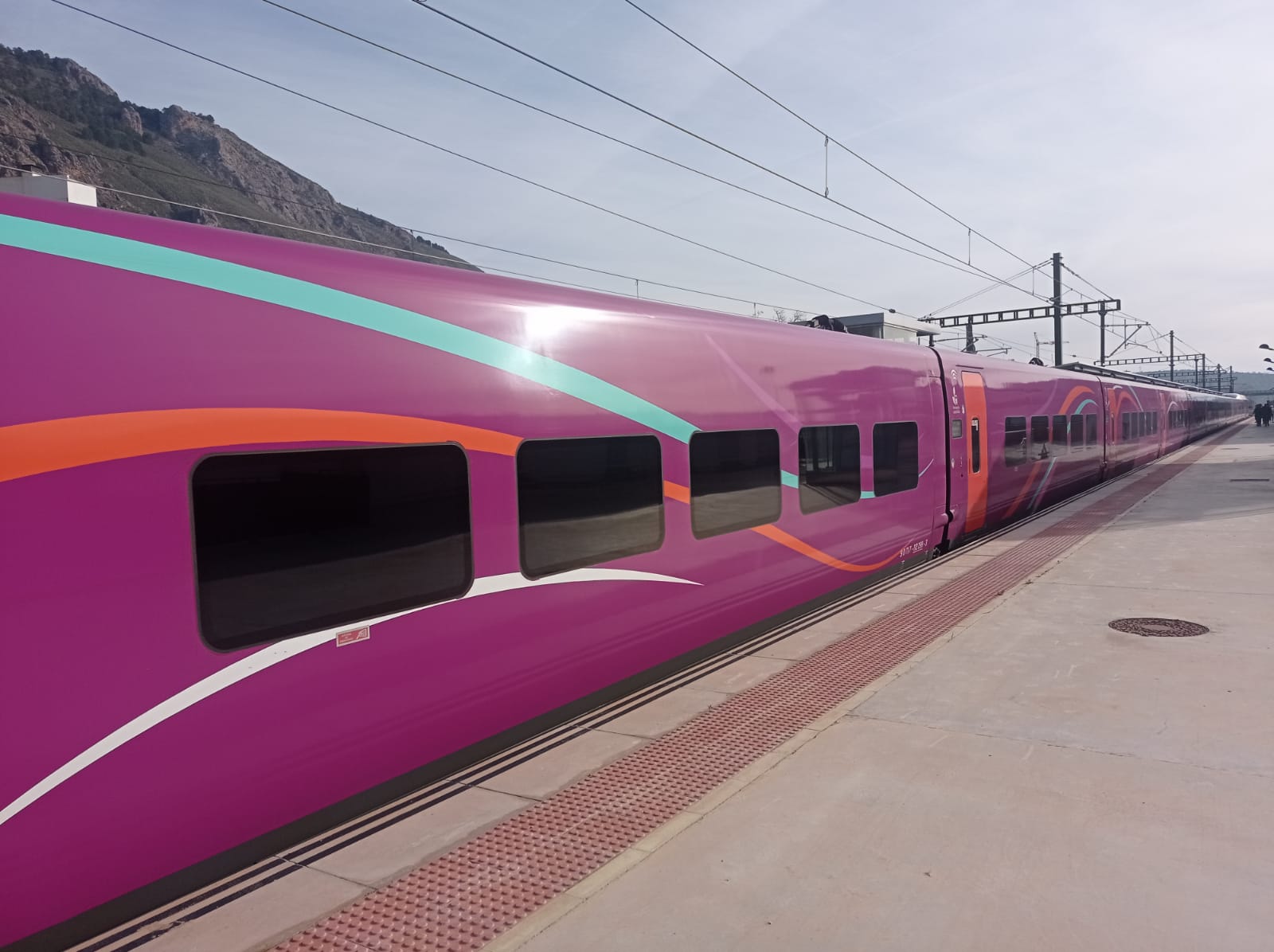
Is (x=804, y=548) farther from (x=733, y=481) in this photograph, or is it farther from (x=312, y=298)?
(x=312, y=298)

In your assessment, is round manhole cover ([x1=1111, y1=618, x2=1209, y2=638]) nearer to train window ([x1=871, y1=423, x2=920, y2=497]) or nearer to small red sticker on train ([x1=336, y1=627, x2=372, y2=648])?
train window ([x1=871, y1=423, x2=920, y2=497])

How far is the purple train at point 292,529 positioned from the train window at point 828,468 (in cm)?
135

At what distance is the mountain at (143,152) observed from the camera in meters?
85.2

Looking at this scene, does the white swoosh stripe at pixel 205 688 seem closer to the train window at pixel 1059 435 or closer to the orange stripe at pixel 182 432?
→ the orange stripe at pixel 182 432

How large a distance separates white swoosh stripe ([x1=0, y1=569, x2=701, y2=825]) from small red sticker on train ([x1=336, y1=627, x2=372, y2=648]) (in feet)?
0.06

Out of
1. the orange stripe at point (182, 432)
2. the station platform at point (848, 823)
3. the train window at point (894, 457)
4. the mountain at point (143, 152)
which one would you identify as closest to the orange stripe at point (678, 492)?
the station platform at point (848, 823)

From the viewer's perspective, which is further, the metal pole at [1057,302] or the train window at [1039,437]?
the metal pole at [1057,302]

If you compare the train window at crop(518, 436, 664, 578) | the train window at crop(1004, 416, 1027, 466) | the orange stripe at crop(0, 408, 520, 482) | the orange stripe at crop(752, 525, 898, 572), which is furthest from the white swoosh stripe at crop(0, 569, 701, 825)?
the train window at crop(1004, 416, 1027, 466)

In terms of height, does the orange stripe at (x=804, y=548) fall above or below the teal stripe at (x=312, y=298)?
below

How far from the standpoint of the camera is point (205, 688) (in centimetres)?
316

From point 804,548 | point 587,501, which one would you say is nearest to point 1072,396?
point 804,548

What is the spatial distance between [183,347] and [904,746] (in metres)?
3.94

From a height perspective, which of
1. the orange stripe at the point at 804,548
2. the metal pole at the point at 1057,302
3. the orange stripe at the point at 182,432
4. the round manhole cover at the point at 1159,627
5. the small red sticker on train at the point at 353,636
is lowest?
the round manhole cover at the point at 1159,627

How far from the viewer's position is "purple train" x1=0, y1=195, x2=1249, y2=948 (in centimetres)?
279
